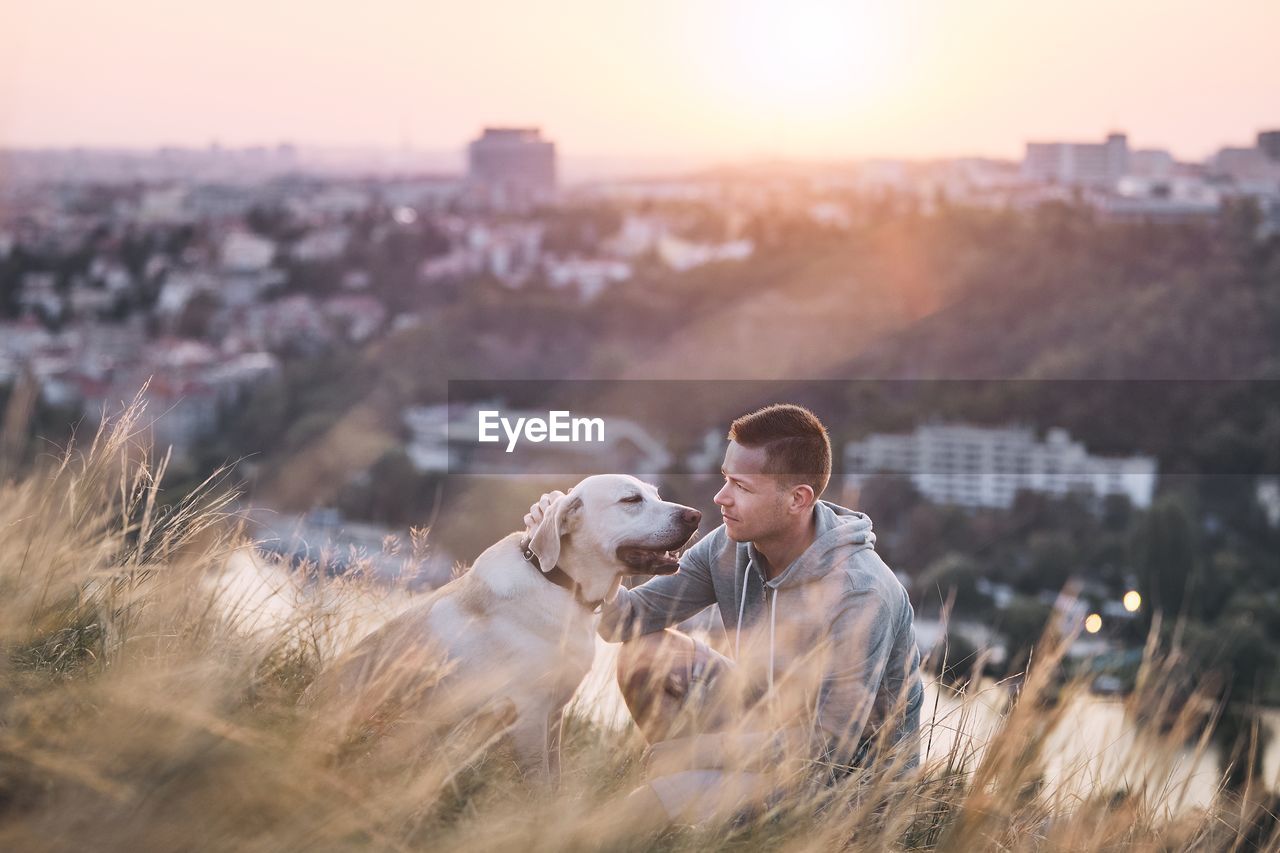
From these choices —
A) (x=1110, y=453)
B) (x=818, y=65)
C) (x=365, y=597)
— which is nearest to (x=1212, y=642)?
(x=1110, y=453)

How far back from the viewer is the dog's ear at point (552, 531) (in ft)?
7.18

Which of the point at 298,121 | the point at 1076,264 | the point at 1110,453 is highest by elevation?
the point at 298,121

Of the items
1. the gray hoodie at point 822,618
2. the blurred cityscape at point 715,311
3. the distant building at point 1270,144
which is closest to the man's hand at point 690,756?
the gray hoodie at point 822,618

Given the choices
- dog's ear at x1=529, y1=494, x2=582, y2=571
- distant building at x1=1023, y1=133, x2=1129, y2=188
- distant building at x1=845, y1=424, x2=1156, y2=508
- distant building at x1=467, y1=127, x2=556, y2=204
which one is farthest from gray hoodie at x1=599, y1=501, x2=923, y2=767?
distant building at x1=467, y1=127, x2=556, y2=204

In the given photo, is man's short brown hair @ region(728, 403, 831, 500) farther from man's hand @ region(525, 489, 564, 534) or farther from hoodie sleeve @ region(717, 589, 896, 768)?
man's hand @ region(525, 489, 564, 534)

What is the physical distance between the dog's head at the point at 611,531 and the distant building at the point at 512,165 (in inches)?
1819

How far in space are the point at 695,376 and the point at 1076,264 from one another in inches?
440

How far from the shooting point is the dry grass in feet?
4.86

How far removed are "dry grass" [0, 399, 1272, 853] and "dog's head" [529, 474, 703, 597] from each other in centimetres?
29

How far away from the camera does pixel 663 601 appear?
2516mm

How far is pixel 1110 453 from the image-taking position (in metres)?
34.6

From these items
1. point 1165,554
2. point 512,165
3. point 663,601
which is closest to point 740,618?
point 663,601

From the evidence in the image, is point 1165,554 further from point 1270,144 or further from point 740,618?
point 740,618

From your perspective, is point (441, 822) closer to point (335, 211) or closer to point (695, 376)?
point (695, 376)
